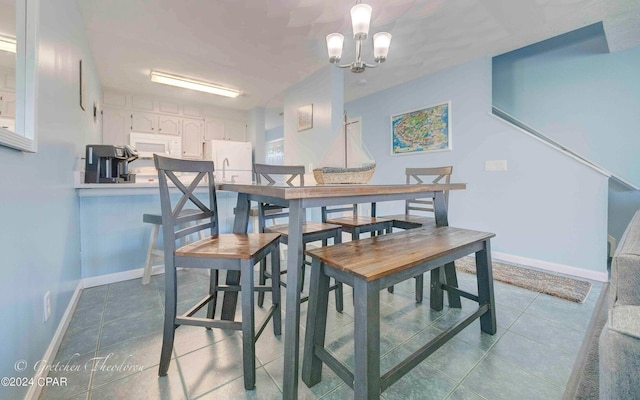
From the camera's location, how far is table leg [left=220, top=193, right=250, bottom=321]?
1.44m

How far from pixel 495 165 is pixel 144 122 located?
223 inches

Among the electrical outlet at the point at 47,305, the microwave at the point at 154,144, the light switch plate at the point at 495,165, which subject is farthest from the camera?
the microwave at the point at 154,144

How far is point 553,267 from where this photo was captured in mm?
2658

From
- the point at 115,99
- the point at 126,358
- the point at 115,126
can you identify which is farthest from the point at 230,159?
the point at 126,358

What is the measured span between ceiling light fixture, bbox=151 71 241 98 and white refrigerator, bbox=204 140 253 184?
1.05 m

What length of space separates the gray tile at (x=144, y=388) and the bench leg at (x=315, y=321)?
54cm

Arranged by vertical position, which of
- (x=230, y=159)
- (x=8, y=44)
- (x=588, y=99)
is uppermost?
(x=588, y=99)

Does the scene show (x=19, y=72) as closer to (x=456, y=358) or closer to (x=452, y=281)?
(x=456, y=358)

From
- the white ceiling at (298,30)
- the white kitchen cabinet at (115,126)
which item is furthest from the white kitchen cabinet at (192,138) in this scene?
the white ceiling at (298,30)

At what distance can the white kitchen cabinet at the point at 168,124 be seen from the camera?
4.85m

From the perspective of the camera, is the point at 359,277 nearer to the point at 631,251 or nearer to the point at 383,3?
the point at 631,251

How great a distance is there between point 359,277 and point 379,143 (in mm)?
3716

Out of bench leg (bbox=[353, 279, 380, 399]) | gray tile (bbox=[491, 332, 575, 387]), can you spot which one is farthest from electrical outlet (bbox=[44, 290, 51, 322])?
gray tile (bbox=[491, 332, 575, 387])

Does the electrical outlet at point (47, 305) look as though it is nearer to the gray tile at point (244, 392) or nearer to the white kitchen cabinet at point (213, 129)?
the gray tile at point (244, 392)
